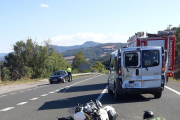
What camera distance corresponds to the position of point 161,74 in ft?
33.9

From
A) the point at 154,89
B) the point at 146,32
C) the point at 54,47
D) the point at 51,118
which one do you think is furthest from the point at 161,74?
the point at 54,47

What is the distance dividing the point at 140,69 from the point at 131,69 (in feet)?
1.17

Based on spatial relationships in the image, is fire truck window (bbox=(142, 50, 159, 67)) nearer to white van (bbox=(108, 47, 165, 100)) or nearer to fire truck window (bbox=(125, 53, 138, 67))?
white van (bbox=(108, 47, 165, 100))

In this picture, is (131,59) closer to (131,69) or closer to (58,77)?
(131,69)

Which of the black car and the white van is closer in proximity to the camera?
the white van

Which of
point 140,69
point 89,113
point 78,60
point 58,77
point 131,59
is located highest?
point 131,59

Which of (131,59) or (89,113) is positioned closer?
(89,113)

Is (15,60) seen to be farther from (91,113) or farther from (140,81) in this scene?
(91,113)

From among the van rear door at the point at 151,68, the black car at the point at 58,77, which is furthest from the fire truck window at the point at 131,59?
the black car at the point at 58,77

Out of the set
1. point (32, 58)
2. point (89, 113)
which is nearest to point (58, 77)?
point (89, 113)

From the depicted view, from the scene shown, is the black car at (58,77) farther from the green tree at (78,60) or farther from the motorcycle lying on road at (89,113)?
the green tree at (78,60)

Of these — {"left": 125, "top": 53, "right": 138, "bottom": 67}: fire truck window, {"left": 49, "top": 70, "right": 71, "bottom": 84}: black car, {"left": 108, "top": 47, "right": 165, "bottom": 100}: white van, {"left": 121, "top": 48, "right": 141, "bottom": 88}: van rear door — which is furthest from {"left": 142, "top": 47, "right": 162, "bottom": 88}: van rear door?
{"left": 49, "top": 70, "right": 71, "bottom": 84}: black car

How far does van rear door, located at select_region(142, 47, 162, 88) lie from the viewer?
403 inches

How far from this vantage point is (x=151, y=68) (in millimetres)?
10320
